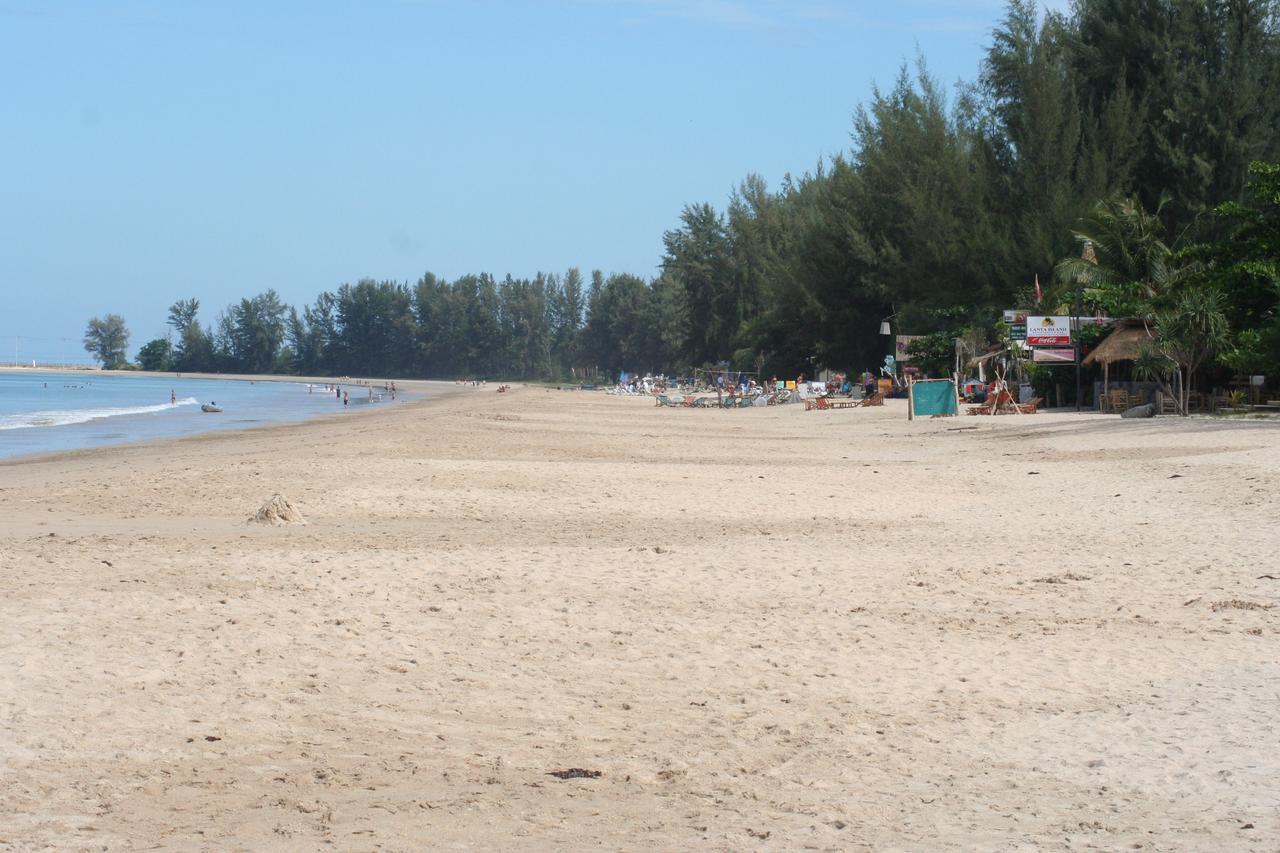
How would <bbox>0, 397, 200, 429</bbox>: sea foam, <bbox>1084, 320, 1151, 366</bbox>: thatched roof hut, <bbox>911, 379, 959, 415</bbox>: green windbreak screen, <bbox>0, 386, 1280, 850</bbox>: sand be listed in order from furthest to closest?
<bbox>0, 397, 200, 429</bbox>: sea foam
<bbox>911, 379, 959, 415</bbox>: green windbreak screen
<bbox>1084, 320, 1151, 366</bbox>: thatched roof hut
<bbox>0, 386, 1280, 850</bbox>: sand

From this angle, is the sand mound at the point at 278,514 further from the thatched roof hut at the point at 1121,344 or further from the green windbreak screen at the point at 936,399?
the green windbreak screen at the point at 936,399

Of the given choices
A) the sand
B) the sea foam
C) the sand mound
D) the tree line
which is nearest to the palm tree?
the tree line

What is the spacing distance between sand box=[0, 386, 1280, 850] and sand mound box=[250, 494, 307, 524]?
0.81 feet

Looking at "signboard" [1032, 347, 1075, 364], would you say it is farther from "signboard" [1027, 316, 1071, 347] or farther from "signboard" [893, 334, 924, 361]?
"signboard" [893, 334, 924, 361]

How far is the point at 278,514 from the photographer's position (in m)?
11.7

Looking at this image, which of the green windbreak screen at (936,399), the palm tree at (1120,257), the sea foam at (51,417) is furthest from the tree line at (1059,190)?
the sea foam at (51,417)

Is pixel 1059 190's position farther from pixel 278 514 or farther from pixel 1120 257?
pixel 278 514

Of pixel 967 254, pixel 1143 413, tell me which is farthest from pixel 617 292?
pixel 1143 413

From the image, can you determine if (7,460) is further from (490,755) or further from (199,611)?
(490,755)

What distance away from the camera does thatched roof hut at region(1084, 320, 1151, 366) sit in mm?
29675

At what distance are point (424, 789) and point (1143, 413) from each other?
25001 mm

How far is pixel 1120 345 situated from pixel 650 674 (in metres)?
26.6

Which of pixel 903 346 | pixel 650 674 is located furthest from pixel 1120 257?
pixel 650 674

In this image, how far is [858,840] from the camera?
411cm
